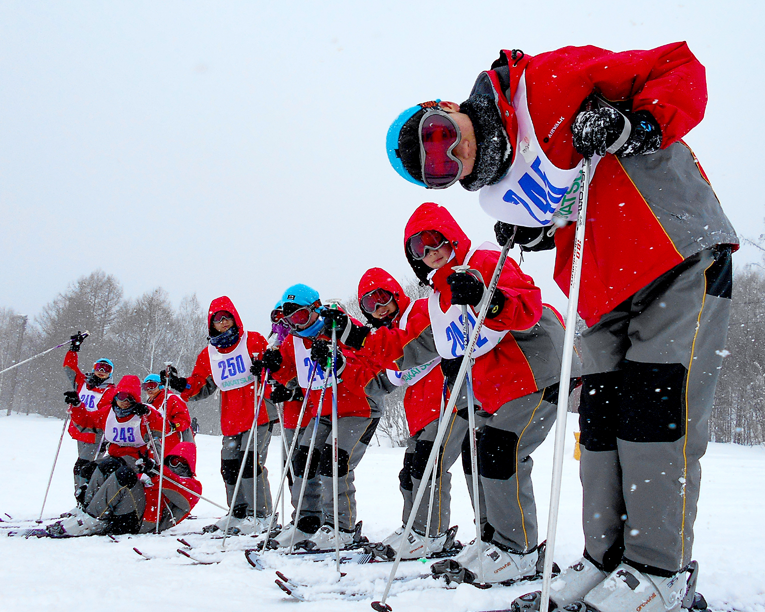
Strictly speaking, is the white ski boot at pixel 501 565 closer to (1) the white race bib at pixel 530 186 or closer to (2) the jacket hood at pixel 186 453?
(1) the white race bib at pixel 530 186

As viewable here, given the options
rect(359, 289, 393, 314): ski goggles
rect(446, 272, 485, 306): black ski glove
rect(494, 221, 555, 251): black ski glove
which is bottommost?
rect(359, 289, 393, 314): ski goggles

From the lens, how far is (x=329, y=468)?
3986mm

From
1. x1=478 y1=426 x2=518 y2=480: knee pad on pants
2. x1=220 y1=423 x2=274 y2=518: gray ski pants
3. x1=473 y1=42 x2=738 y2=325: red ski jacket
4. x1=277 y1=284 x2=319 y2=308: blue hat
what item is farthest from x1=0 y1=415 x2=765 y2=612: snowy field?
x1=277 y1=284 x2=319 y2=308: blue hat

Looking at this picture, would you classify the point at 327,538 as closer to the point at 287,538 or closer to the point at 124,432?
the point at 287,538

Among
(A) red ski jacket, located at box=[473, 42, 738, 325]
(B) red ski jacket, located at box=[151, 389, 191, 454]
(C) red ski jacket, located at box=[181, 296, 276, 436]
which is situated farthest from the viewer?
(B) red ski jacket, located at box=[151, 389, 191, 454]

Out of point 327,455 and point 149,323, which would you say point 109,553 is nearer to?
point 327,455

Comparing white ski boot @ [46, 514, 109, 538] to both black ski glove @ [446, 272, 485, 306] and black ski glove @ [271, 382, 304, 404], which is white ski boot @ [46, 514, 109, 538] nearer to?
black ski glove @ [271, 382, 304, 404]

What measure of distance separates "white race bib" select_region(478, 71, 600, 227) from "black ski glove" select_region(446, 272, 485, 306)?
50 centimetres

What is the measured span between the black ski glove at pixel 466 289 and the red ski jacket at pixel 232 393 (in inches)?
133

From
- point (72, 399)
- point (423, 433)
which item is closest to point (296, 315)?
point (423, 433)

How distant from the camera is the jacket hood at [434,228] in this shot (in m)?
3.01

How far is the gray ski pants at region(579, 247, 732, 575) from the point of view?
128cm

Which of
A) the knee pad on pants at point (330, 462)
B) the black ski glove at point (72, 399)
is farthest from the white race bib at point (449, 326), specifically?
the black ski glove at point (72, 399)

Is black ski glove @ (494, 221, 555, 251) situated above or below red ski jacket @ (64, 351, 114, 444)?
above
